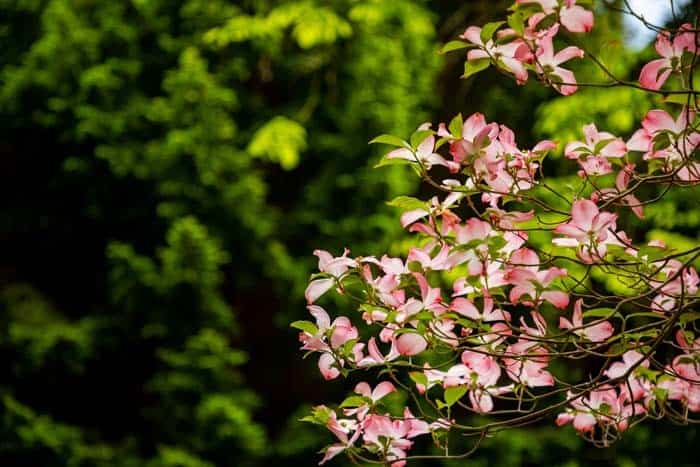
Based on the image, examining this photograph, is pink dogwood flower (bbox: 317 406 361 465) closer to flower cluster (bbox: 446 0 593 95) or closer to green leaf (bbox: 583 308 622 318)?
green leaf (bbox: 583 308 622 318)

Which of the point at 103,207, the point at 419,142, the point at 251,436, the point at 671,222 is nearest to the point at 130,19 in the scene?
the point at 103,207

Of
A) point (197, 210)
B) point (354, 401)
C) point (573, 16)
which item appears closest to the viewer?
point (573, 16)

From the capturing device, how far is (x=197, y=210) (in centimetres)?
344

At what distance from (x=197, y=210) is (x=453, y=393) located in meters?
2.52

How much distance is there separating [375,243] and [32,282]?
1432 millimetres

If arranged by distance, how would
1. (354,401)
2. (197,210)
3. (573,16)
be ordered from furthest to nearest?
1. (197,210)
2. (354,401)
3. (573,16)

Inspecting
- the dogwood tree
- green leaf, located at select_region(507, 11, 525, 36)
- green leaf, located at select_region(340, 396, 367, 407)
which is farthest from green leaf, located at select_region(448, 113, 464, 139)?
green leaf, located at select_region(340, 396, 367, 407)

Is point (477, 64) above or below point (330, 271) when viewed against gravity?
above

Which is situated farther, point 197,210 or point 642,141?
point 197,210

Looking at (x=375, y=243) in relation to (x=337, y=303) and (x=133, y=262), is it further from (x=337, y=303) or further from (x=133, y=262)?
(x=133, y=262)

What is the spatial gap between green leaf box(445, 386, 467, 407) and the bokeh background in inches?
85.4

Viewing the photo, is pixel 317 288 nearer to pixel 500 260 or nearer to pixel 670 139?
pixel 500 260

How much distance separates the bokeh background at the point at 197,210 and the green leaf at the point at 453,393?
2.17 meters

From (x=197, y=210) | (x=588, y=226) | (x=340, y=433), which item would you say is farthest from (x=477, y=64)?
(x=197, y=210)
